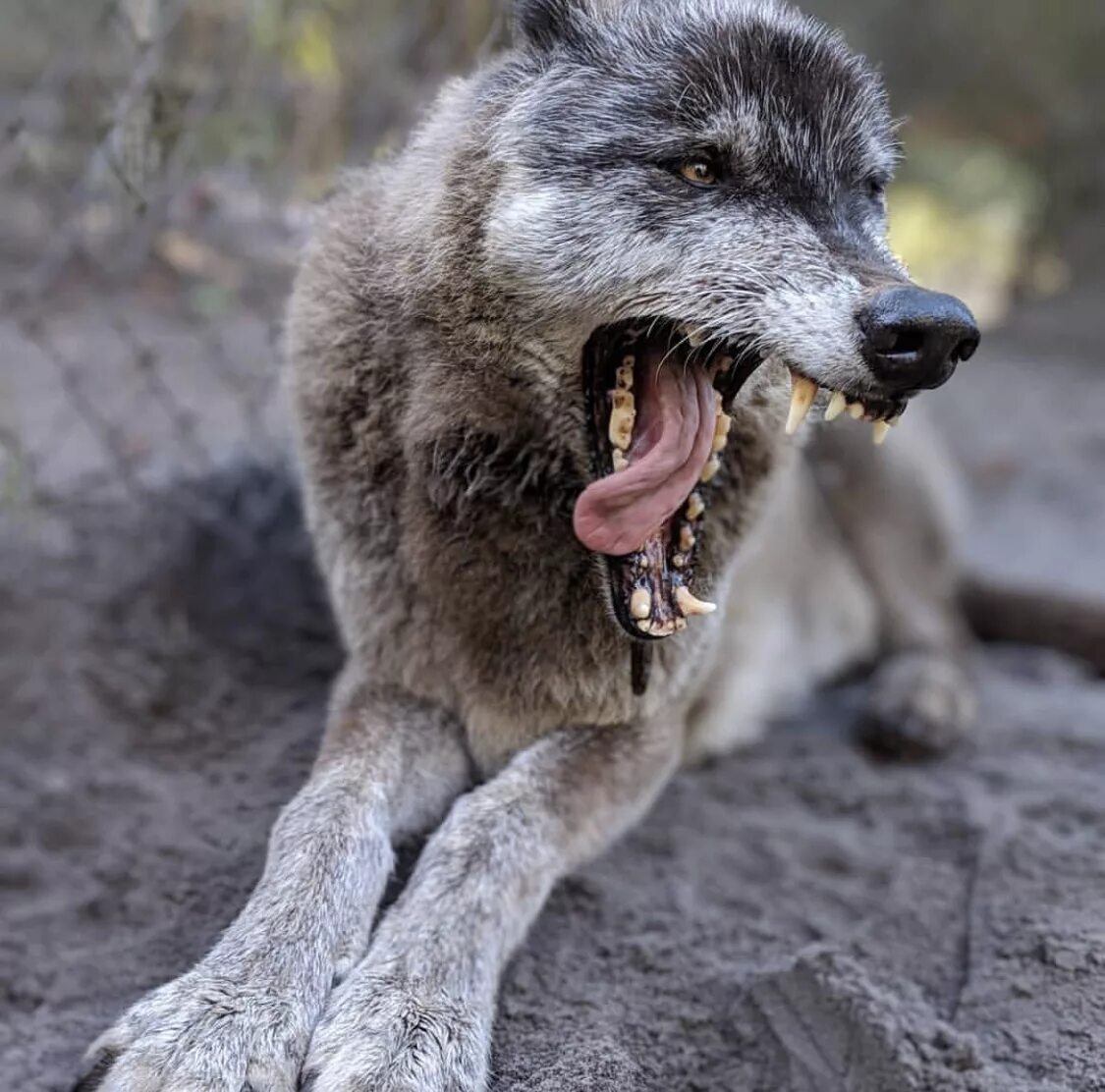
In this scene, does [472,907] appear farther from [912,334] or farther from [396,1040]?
[912,334]

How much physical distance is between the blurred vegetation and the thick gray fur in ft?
3.62

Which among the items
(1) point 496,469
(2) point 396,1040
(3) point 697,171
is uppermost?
(3) point 697,171

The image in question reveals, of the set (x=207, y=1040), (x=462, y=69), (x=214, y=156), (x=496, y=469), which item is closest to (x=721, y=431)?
(x=496, y=469)

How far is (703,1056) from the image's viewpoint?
206 centimetres

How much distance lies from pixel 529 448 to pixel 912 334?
2.54 ft

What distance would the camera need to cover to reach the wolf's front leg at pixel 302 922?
1.82 meters

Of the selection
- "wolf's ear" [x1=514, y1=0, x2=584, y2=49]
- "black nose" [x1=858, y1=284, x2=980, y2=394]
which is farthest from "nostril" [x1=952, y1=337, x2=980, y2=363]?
"wolf's ear" [x1=514, y1=0, x2=584, y2=49]

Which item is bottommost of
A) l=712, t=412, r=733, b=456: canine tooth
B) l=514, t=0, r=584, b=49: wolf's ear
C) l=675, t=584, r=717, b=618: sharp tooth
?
l=675, t=584, r=717, b=618: sharp tooth

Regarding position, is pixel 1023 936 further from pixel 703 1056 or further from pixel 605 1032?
pixel 605 1032

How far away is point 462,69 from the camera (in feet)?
14.8

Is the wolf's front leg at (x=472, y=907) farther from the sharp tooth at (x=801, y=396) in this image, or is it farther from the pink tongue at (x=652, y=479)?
the sharp tooth at (x=801, y=396)

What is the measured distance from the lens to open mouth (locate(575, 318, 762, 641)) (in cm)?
214

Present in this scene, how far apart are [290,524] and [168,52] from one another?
2613 millimetres

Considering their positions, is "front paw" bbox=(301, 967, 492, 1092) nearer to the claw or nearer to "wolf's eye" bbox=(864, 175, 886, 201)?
the claw
